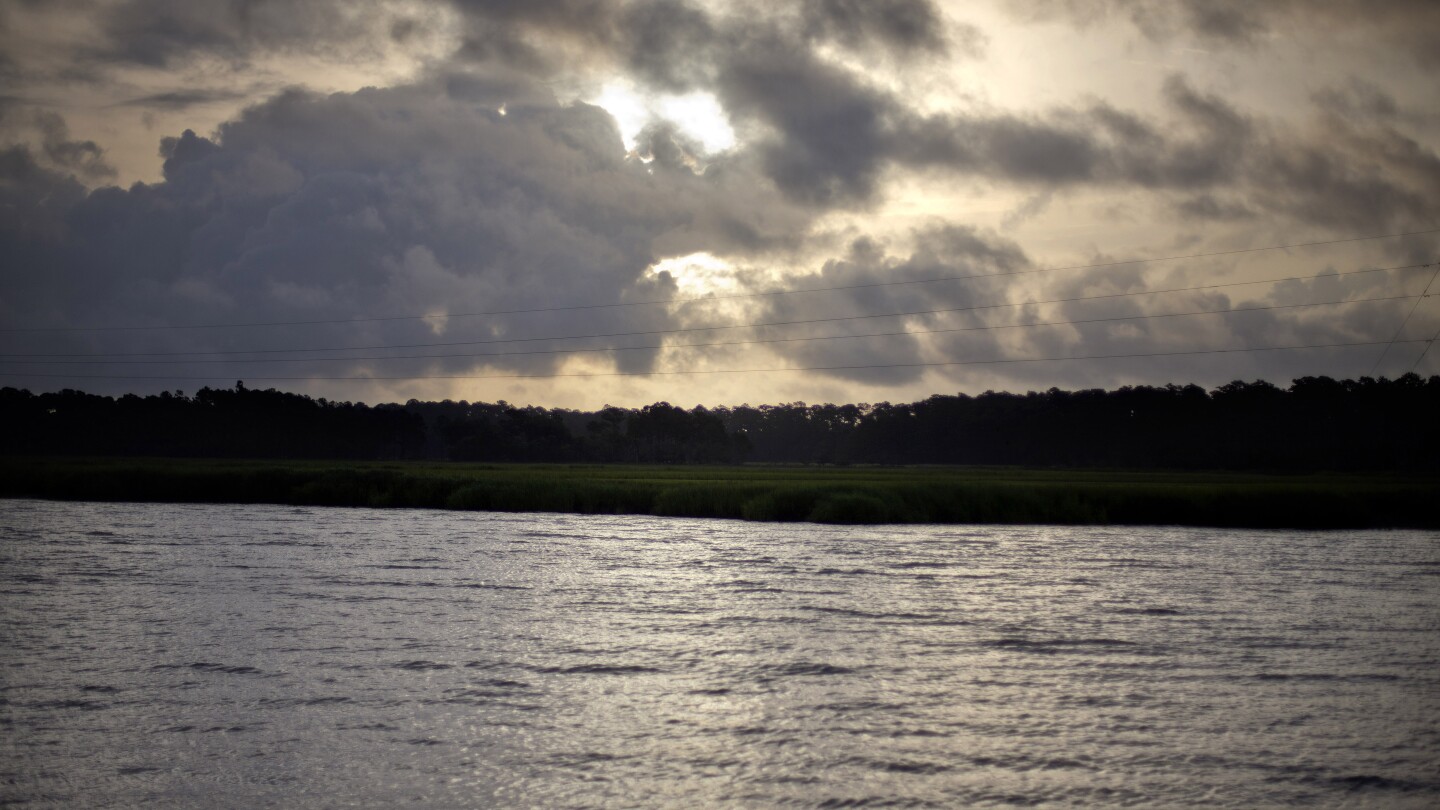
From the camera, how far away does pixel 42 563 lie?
106 ft

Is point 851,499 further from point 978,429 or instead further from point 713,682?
point 978,429

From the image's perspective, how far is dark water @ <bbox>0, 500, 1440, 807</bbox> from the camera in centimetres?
1230

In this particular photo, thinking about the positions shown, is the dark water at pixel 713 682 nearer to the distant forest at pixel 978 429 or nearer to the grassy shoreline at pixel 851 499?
the grassy shoreline at pixel 851 499

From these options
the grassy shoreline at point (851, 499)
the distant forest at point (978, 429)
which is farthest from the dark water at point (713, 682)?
the distant forest at point (978, 429)

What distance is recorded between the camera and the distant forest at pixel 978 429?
4528 inches

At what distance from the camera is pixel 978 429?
6398 inches

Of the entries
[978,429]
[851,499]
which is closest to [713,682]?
[851,499]

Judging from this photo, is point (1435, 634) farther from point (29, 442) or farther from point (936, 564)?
point (29, 442)

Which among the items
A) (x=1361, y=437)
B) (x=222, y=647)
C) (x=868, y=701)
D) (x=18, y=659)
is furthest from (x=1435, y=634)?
(x=1361, y=437)

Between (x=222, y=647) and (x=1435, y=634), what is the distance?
79.3 feet

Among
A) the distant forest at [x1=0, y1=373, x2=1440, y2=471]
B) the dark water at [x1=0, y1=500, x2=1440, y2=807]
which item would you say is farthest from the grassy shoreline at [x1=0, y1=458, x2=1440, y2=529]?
the distant forest at [x1=0, y1=373, x2=1440, y2=471]

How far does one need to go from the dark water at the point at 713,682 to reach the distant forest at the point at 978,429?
87.6 meters

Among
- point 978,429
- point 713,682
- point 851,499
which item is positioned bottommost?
point 713,682

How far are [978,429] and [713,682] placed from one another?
150m
